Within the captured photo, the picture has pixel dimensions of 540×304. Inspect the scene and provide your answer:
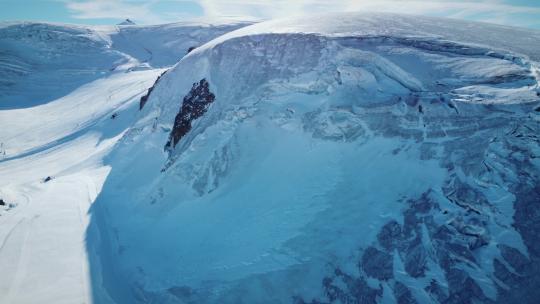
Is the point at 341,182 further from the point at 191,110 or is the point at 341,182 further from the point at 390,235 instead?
the point at 191,110

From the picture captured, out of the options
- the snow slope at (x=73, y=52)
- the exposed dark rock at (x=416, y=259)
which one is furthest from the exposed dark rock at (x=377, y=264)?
the snow slope at (x=73, y=52)

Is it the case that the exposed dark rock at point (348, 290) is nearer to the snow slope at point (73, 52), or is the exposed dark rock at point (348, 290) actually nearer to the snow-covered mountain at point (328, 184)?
the snow-covered mountain at point (328, 184)

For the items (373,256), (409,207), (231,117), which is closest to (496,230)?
(409,207)

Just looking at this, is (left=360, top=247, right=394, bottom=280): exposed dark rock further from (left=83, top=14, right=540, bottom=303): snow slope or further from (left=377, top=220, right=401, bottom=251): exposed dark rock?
(left=377, top=220, right=401, bottom=251): exposed dark rock

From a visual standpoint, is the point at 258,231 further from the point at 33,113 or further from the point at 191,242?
the point at 33,113

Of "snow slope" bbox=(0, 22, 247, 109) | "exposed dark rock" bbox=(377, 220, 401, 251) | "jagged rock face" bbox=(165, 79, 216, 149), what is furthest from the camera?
"snow slope" bbox=(0, 22, 247, 109)

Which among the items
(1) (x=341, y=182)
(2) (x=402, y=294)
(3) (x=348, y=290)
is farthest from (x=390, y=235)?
(1) (x=341, y=182)

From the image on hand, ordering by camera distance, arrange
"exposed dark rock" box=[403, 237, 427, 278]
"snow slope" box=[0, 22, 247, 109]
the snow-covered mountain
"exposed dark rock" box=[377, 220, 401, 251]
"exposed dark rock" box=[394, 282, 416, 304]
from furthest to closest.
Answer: "snow slope" box=[0, 22, 247, 109] < "exposed dark rock" box=[377, 220, 401, 251] < the snow-covered mountain < "exposed dark rock" box=[403, 237, 427, 278] < "exposed dark rock" box=[394, 282, 416, 304]

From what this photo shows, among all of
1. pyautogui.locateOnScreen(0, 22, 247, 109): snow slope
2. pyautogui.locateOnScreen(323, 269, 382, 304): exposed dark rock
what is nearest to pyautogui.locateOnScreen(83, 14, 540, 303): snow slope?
pyautogui.locateOnScreen(323, 269, 382, 304): exposed dark rock
